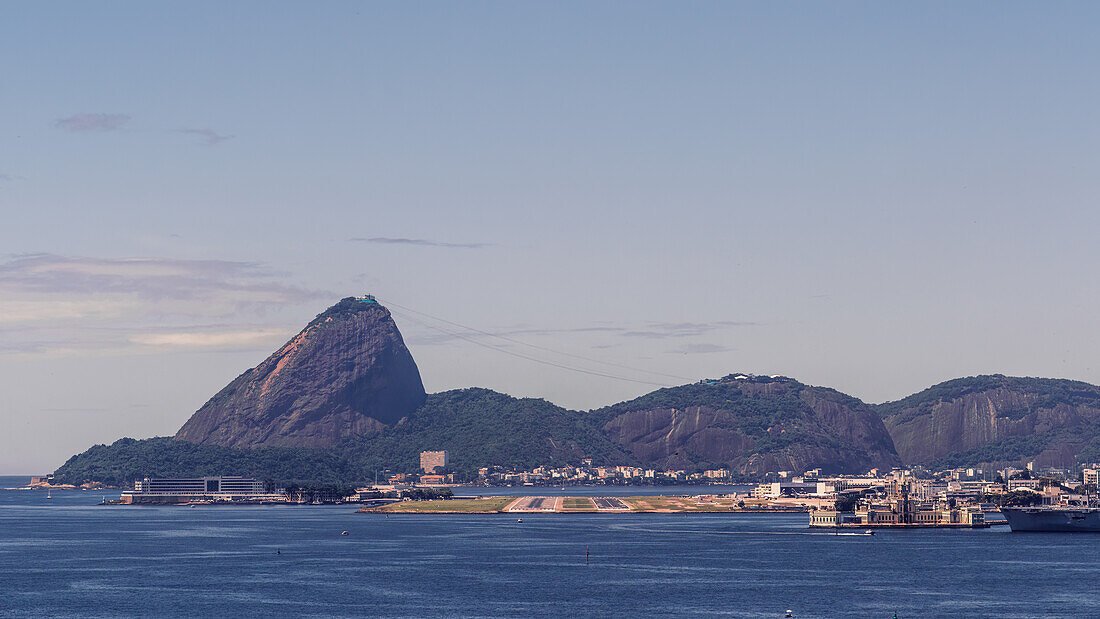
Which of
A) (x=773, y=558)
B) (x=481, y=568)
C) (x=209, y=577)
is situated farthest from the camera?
(x=773, y=558)

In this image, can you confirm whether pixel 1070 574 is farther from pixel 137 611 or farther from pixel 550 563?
pixel 137 611

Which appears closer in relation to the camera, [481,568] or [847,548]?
[481,568]

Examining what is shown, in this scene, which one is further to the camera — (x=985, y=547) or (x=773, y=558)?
(x=985, y=547)

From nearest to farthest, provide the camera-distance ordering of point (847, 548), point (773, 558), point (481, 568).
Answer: point (481, 568) → point (773, 558) → point (847, 548)

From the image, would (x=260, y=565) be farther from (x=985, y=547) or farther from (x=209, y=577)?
(x=985, y=547)

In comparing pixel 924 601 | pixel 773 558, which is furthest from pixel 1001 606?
pixel 773 558

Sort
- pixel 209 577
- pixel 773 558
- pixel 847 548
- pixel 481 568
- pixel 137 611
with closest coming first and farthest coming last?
pixel 137 611, pixel 209 577, pixel 481 568, pixel 773 558, pixel 847 548

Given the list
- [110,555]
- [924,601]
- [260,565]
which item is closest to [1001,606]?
[924,601]


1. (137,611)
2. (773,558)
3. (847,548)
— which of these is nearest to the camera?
(137,611)

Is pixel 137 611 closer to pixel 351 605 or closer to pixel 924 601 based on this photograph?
pixel 351 605
